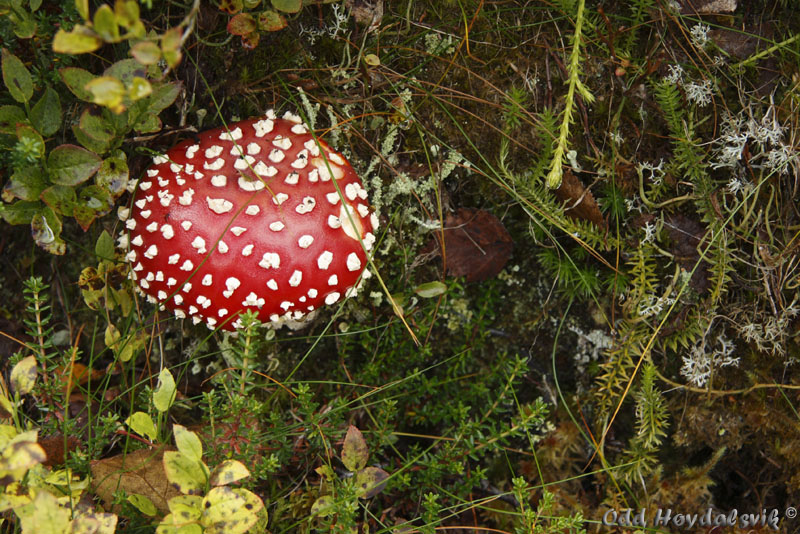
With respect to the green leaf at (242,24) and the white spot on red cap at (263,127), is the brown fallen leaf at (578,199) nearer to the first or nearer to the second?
the white spot on red cap at (263,127)

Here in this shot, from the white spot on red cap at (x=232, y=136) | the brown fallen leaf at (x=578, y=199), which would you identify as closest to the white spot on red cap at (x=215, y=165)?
the white spot on red cap at (x=232, y=136)

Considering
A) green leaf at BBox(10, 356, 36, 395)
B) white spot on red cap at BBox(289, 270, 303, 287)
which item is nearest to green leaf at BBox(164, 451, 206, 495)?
green leaf at BBox(10, 356, 36, 395)

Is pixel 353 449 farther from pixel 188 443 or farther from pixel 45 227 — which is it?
pixel 45 227

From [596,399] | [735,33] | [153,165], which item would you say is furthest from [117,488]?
[735,33]

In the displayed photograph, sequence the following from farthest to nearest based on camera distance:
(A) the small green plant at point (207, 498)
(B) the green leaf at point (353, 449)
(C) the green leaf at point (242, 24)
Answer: (C) the green leaf at point (242, 24), (B) the green leaf at point (353, 449), (A) the small green plant at point (207, 498)

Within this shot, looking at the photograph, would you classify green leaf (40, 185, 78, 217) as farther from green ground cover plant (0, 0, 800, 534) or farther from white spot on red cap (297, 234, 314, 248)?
white spot on red cap (297, 234, 314, 248)

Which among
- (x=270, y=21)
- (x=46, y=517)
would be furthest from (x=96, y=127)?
(x=46, y=517)

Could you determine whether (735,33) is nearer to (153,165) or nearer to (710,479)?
(710,479)
